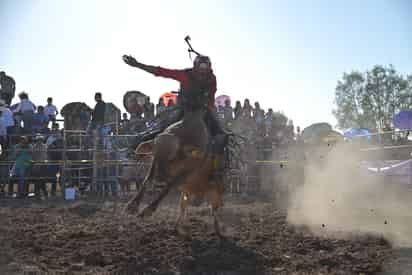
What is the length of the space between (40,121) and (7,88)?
1.84 metres

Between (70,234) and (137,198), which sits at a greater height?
Result: (137,198)

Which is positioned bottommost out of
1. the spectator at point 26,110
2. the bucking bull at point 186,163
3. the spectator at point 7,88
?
the bucking bull at point 186,163

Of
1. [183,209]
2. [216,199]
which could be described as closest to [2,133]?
[183,209]

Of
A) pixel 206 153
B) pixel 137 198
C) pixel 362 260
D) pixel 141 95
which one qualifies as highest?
pixel 141 95

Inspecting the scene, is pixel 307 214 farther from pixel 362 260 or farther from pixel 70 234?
pixel 70 234

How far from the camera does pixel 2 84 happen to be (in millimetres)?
15883

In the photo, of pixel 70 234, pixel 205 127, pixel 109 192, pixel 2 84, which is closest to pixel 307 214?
pixel 205 127

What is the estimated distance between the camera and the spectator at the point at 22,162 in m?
14.3

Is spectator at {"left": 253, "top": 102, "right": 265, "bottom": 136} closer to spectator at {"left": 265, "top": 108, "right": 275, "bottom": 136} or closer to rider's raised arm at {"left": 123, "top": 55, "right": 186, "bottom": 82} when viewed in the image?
spectator at {"left": 265, "top": 108, "right": 275, "bottom": 136}

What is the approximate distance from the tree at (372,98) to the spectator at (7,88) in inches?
1417

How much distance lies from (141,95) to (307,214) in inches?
341

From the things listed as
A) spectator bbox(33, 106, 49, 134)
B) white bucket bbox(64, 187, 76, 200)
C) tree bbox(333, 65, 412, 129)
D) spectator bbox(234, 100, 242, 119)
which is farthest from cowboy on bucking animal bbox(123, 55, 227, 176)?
tree bbox(333, 65, 412, 129)

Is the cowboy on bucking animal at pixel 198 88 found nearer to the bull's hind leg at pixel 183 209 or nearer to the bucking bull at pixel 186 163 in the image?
the bucking bull at pixel 186 163

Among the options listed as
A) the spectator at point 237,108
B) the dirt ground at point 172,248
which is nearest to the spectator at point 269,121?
the spectator at point 237,108
